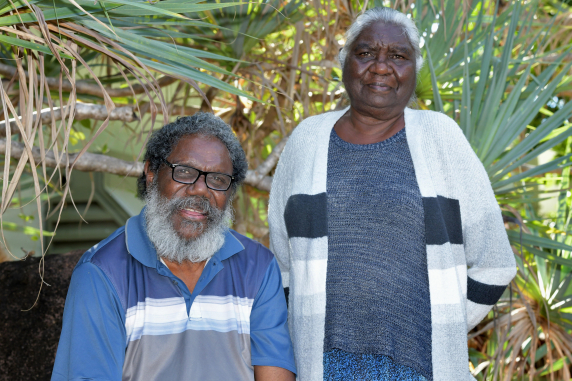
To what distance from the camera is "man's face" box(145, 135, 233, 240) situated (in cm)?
189

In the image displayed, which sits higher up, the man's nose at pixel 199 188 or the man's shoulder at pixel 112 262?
the man's nose at pixel 199 188

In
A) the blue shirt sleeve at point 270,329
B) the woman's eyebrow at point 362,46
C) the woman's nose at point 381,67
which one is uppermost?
the woman's eyebrow at point 362,46

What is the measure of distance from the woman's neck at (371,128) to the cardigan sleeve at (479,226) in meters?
0.20

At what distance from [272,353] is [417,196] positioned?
70 cm

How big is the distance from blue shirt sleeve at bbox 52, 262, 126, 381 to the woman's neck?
3.20ft

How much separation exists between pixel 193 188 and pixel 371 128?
666mm

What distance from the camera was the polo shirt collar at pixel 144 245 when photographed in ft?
5.86

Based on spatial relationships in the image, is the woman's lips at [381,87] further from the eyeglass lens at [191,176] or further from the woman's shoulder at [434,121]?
the eyeglass lens at [191,176]

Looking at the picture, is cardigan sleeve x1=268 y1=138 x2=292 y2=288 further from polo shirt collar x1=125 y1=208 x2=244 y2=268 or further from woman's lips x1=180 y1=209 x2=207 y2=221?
woman's lips x1=180 y1=209 x2=207 y2=221

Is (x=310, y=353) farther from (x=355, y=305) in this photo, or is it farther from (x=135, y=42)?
(x=135, y=42)

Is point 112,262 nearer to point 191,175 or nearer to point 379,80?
point 191,175

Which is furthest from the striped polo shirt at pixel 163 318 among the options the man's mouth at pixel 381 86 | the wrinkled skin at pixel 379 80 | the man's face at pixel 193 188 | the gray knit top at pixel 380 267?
the man's mouth at pixel 381 86

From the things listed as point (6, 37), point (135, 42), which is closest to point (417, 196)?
point (135, 42)

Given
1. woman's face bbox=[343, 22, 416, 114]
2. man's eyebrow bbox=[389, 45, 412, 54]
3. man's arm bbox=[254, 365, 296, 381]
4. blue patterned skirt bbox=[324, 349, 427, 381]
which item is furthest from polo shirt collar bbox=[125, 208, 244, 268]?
man's eyebrow bbox=[389, 45, 412, 54]
